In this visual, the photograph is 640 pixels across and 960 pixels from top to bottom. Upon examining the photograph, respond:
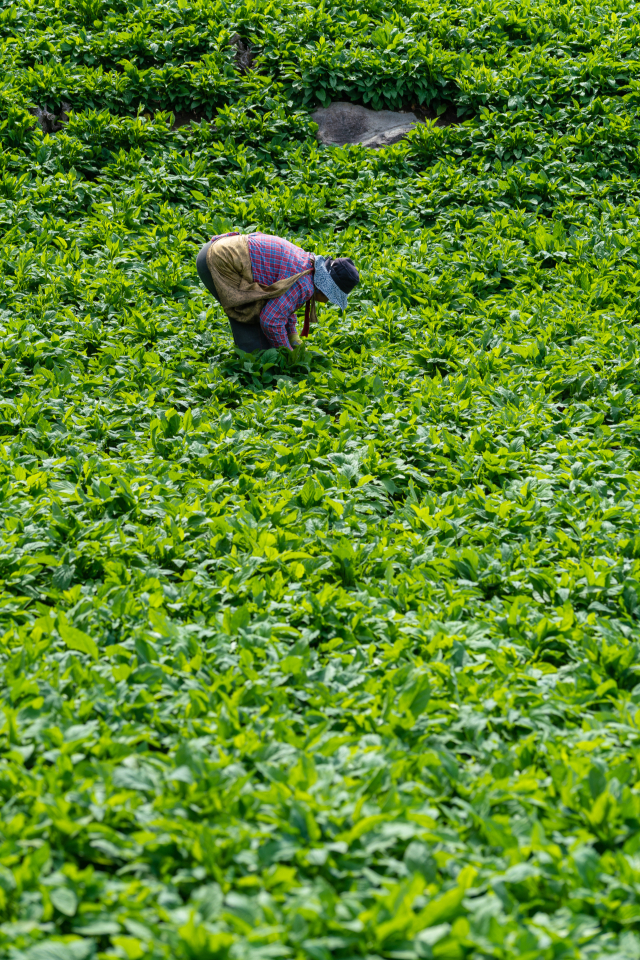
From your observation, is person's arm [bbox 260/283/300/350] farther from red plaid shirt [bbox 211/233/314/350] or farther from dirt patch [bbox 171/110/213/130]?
dirt patch [bbox 171/110/213/130]

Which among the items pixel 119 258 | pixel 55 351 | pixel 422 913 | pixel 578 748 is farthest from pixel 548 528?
pixel 119 258

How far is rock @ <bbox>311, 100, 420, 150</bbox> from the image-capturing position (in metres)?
9.57

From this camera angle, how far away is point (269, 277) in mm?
5887

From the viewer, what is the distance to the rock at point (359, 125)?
377 inches

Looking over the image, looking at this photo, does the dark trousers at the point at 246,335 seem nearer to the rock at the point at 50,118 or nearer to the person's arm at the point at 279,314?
the person's arm at the point at 279,314

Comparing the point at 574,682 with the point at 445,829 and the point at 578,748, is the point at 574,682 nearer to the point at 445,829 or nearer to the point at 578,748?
the point at 578,748

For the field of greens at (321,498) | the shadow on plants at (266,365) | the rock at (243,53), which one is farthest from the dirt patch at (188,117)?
the shadow on plants at (266,365)

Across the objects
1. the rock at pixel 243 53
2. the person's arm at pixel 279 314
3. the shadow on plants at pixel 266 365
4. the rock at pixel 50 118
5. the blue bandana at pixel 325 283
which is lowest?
the shadow on plants at pixel 266 365

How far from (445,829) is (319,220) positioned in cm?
662

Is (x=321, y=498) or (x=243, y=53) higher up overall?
(x=243, y=53)

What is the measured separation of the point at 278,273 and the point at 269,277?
0.22 feet

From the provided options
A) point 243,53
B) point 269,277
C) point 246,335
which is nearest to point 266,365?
point 246,335

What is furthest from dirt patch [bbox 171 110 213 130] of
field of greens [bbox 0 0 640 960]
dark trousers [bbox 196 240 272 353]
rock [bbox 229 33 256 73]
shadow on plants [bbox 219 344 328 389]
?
shadow on plants [bbox 219 344 328 389]

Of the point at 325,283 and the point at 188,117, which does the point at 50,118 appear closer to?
the point at 188,117
